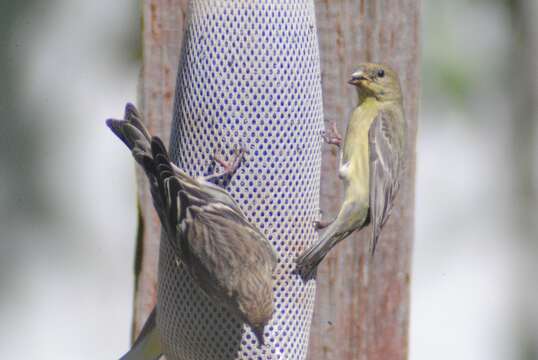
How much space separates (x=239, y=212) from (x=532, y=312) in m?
2.60

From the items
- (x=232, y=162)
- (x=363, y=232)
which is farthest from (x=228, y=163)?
(x=363, y=232)

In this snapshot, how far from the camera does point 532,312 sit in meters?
6.45

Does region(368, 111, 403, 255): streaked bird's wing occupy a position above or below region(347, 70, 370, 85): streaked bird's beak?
below

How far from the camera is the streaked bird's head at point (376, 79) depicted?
4.91 m

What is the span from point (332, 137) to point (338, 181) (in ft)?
0.93

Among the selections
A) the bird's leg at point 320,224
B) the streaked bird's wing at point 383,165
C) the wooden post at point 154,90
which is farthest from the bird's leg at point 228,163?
the streaked bird's wing at point 383,165

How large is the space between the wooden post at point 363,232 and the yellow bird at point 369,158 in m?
0.06

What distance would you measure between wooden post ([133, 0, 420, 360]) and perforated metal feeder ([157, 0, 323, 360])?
331 mm

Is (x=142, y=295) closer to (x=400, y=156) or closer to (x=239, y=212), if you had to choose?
(x=239, y=212)

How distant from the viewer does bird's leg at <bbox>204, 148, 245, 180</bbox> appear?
4473mm

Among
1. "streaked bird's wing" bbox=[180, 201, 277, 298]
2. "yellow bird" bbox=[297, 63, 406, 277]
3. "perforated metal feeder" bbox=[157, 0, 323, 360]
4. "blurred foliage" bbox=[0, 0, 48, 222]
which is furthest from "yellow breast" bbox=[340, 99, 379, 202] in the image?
"blurred foliage" bbox=[0, 0, 48, 222]

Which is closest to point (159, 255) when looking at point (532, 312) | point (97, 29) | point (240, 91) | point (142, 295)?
point (142, 295)

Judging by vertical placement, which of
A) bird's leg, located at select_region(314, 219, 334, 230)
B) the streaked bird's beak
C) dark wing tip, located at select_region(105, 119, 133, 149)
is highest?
the streaked bird's beak

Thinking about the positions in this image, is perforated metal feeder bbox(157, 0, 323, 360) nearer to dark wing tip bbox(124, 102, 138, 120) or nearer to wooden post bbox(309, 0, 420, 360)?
dark wing tip bbox(124, 102, 138, 120)
